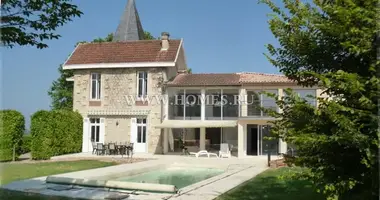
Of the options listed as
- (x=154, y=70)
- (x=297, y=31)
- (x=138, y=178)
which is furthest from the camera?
(x=154, y=70)

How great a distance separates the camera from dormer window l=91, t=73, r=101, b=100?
126 ft

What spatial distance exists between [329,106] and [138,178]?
16414 mm

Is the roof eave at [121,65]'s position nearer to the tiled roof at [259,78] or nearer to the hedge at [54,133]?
the hedge at [54,133]

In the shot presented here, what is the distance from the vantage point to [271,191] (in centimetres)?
1472

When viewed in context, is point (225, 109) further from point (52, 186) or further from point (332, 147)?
point (332, 147)

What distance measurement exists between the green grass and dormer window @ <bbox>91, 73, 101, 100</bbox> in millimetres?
23868

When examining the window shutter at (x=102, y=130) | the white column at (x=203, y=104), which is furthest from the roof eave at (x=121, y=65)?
the window shutter at (x=102, y=130)

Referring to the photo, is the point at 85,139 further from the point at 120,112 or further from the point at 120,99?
the point at 120,99

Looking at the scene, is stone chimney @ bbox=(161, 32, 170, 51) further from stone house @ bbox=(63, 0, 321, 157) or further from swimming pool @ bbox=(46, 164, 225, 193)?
swimming pool @ bbox=(46, 164, 225, 193)

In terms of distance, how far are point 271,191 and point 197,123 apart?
2026cm

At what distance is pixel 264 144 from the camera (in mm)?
33469

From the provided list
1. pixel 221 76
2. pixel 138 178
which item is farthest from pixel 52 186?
pixel 221 76

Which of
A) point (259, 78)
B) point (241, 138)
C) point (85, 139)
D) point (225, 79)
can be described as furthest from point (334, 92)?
point (85, 139)

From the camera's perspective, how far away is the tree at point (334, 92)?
5750 millimetres
